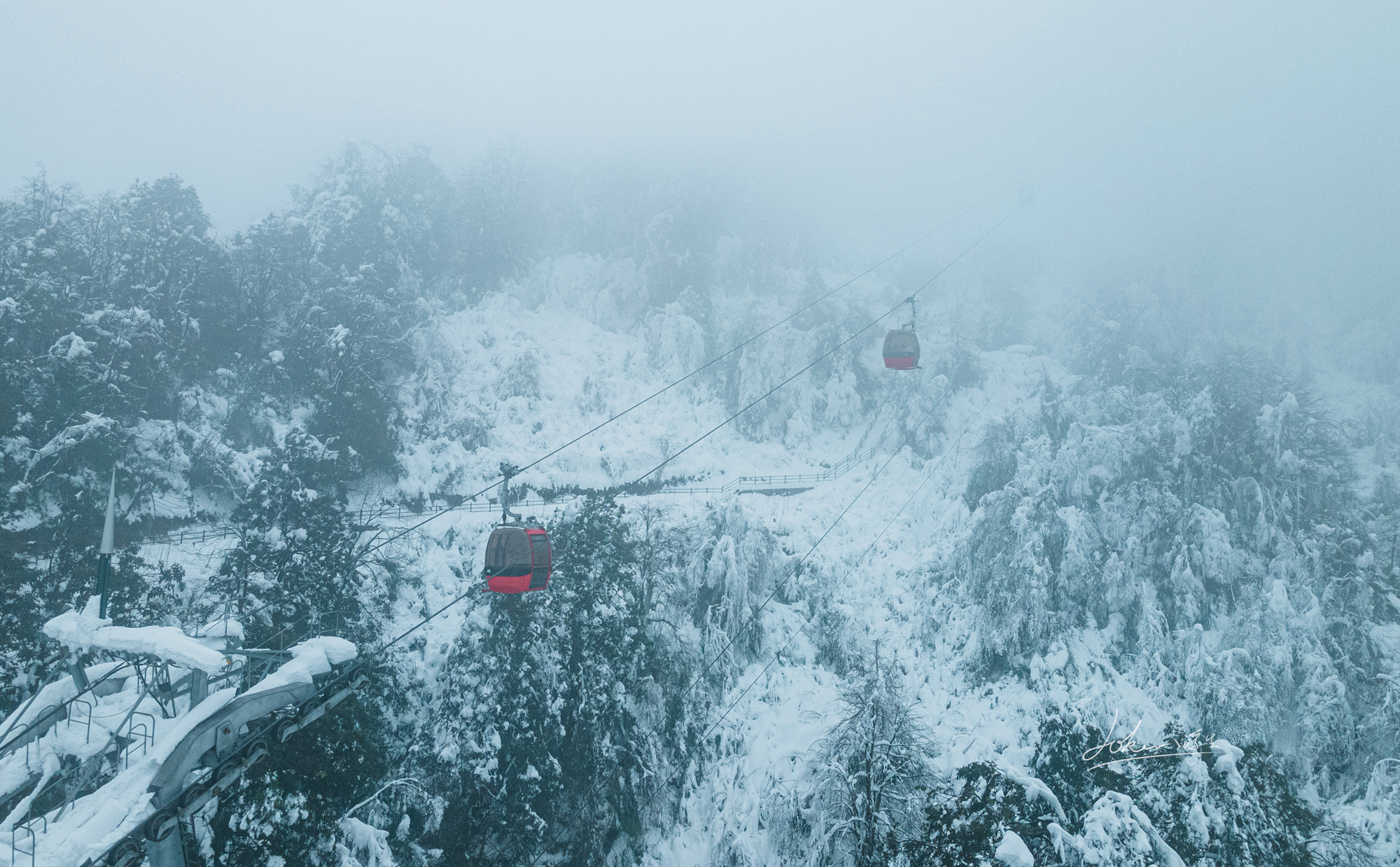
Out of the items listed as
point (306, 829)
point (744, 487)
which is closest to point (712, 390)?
point (744, 487)

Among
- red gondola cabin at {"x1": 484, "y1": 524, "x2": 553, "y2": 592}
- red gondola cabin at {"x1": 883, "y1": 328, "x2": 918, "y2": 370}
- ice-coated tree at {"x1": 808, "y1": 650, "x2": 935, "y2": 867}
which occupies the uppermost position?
red gondola cabin at {"x1": 484, "y1": 524, "x2": 553, "y2": 592}

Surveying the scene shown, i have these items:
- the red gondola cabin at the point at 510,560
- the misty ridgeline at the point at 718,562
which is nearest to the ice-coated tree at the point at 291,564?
the misty ridgeline at the point at 718,562

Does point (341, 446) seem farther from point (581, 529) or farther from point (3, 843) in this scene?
point (3, 843)

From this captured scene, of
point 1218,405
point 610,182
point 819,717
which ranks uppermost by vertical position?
point 610,182

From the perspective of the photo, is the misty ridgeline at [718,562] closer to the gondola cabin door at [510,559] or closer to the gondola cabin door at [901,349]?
the gondola cabin door at [510,559]

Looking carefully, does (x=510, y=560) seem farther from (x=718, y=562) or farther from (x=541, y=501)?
(x=541, y=501)

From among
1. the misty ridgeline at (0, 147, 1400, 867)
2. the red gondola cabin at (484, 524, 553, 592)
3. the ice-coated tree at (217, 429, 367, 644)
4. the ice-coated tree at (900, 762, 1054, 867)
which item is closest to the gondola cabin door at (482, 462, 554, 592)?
the red gondola cabin at (484, 524, 553, 592)

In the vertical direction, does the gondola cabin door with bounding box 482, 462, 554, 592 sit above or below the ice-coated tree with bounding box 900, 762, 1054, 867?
above

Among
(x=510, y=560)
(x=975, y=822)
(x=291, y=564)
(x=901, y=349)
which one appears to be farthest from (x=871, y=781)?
(x=291, y=564)

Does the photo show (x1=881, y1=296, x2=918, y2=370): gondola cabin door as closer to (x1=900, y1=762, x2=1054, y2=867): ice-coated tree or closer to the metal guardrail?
the metal guardrail
